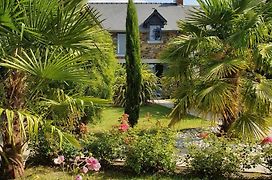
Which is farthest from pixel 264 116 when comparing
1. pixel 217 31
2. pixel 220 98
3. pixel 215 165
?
pixel 217 31

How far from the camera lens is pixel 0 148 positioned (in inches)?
324

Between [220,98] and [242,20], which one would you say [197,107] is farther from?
[242,20]

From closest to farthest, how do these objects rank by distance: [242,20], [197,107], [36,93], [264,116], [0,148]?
[36,93] < [0,148] < [264,116] < [197,107] < [242,20]

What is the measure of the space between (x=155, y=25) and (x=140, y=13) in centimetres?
244

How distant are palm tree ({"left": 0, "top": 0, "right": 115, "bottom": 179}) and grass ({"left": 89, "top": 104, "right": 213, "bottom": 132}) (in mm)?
6344

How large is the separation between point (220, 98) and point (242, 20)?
2471 mm

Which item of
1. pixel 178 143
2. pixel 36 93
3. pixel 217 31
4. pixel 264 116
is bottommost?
pixel 178 143

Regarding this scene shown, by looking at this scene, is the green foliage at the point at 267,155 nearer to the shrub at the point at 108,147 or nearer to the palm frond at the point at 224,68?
the palm frond at the point at 224,68

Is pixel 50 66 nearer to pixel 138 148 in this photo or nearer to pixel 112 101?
pixel 138 148

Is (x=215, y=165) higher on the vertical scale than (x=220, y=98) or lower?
lower

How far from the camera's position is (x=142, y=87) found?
23203mm

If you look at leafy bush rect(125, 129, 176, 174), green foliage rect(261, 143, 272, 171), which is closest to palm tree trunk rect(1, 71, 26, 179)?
leafy bush rect(125, 129, 176, 174)

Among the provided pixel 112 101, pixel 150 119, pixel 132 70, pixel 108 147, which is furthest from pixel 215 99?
pixel 132 70

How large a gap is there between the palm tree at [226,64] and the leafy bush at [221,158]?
3.54ft
